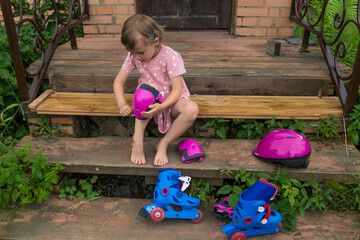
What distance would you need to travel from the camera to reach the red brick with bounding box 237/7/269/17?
409cm

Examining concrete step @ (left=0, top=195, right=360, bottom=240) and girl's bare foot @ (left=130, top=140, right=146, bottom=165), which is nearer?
concrete step @ (left=0, top=195, right=360, bottom=240)

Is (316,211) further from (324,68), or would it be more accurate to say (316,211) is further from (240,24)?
(240,24)

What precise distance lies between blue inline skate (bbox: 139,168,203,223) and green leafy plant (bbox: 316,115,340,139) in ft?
4.09

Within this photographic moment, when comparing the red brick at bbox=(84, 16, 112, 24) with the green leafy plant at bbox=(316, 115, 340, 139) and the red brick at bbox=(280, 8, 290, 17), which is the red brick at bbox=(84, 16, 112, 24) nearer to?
the red brick at bbox=(280, 8, 290, 17)

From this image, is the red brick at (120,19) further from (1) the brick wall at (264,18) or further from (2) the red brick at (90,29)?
(1) the brick wall at (264,18)

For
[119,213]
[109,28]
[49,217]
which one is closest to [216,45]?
[109,28]

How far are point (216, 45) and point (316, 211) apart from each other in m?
2.38

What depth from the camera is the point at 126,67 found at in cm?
238

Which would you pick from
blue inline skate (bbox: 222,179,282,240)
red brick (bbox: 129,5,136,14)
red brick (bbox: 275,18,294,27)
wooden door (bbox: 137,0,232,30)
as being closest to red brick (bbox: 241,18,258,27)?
red brick (bbox: 275,18,294,27)

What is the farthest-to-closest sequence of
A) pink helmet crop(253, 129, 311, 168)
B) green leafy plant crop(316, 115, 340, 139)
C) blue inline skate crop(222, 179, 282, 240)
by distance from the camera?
green leafy plant crop(316, 115, 340, 139) < pink helmet crop(253, 129, 311, 168) < blue inline skate crop(222, 179, 282, 240)

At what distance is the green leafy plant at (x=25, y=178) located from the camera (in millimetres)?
2059

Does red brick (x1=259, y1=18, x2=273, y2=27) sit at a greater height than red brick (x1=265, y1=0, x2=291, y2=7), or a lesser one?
lesser

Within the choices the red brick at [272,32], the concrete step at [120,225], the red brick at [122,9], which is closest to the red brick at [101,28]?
the red brick at [122,9]

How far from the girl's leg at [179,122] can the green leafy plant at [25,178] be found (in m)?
0.71
